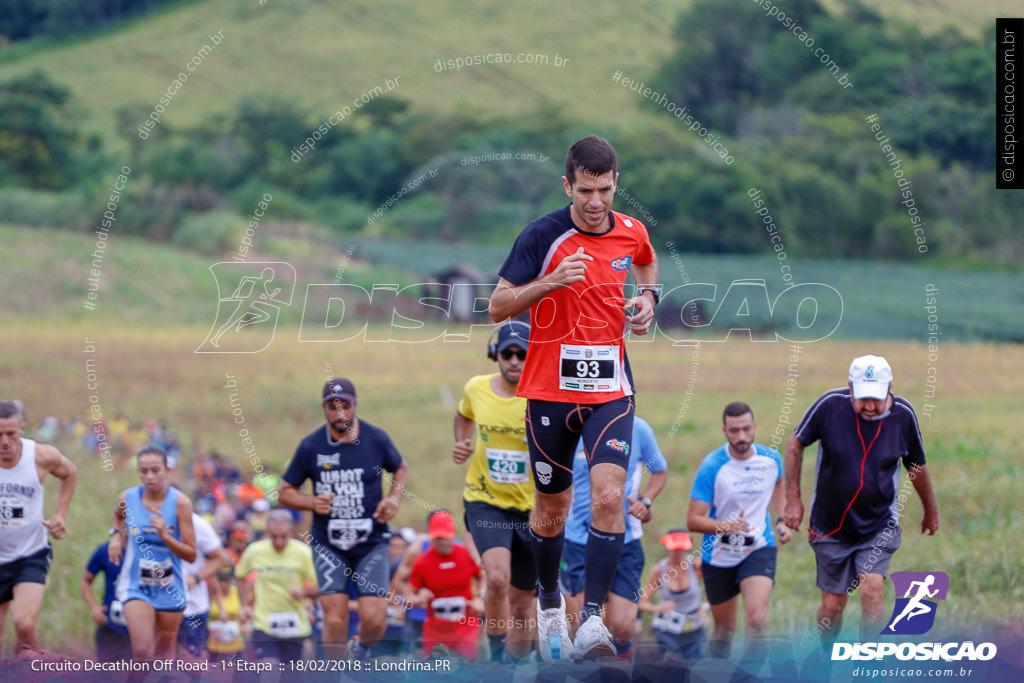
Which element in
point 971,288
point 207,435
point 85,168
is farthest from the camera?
point 85,168

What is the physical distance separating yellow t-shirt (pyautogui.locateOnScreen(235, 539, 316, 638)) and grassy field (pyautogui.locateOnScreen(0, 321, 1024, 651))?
225 cm

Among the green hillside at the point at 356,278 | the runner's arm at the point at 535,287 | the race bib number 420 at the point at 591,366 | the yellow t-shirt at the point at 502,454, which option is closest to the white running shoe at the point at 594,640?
the race bib number 420 at the point at 591,366

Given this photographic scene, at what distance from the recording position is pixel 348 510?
8.30 meters

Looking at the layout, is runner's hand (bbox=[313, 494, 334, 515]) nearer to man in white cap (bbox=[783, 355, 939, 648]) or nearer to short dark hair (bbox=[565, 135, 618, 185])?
man in white cap (bbox=[783, 355, 939, 648])

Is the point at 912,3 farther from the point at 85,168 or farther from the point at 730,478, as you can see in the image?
the point at 730,478

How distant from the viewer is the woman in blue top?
8109mm

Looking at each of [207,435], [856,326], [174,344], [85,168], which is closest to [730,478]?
[207,435]

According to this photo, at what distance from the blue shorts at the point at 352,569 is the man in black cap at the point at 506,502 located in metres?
0.87

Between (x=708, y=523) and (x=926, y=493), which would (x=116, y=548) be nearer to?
(x=708, y=523)

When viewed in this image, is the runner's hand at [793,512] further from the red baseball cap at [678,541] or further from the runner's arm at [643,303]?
the red baseball cap at [678,541]

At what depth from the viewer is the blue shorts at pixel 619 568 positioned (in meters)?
7.71

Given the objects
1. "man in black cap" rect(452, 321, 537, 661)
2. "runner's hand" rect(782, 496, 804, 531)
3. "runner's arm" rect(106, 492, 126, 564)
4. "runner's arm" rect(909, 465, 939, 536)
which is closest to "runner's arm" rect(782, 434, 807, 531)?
"runner's hand" rect(782, 496, 804, 531)

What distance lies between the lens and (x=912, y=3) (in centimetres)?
4172

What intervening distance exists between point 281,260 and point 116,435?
13294 millimetres
